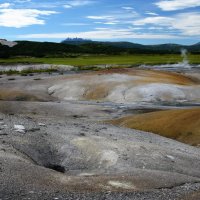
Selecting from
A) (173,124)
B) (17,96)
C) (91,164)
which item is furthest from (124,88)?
(91,164)

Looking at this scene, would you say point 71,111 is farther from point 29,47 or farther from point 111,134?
point 29,47

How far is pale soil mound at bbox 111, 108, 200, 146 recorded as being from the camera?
27269 millimetres

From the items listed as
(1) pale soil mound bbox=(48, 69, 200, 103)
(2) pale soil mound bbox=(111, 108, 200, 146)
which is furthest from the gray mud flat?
(1) pale soil mound bbox=(48, 69, 200, 103)

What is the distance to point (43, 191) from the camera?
13523 millimetres

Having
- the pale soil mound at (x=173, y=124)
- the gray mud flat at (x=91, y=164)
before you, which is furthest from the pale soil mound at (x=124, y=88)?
the gray mud flat at (x=91, y=164)

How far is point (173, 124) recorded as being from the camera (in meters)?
29.2

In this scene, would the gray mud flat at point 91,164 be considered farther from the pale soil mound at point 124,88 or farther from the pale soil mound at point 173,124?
the pale soil mound at point 124,88

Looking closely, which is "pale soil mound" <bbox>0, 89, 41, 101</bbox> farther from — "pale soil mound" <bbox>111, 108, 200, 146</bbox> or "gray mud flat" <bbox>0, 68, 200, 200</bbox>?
"gray mud flat" <bbox>0, 68, 200, 200</bbox>

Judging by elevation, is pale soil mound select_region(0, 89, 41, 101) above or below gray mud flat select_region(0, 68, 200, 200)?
below

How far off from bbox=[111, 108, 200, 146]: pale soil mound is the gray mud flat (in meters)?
3.15

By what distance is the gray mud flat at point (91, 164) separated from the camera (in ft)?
45.7

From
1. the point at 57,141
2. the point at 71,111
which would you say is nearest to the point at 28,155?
the point at 57,141

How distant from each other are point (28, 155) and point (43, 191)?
4.50 metres

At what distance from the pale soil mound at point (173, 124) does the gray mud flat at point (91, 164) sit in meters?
3.15
